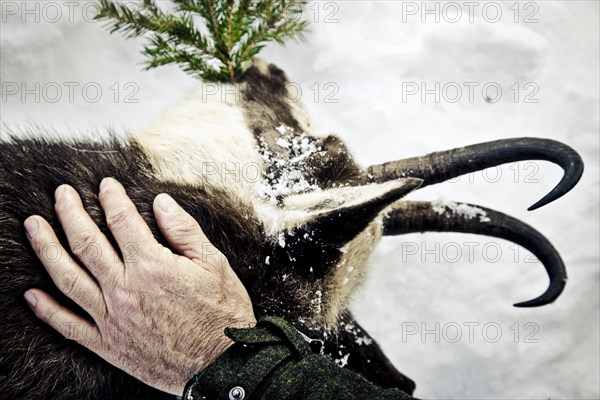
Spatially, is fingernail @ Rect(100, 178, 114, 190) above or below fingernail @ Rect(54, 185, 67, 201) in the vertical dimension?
above

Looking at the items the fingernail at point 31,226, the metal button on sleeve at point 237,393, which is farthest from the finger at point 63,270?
the metal button on sleeve at point 237,393

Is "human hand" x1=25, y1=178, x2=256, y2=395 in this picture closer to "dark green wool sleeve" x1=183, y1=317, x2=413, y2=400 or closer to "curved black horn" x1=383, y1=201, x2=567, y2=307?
"dark green wool sleeve" x1=183, y1=317, x2=413, y2=400

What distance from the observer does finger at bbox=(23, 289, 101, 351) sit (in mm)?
1882

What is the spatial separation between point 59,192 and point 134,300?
0.45m

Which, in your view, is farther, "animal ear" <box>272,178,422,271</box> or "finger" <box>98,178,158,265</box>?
"finger" <box>98,178,158,265</box>

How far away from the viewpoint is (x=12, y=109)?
3.35m

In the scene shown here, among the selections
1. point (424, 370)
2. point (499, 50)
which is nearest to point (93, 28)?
point (499, 50)

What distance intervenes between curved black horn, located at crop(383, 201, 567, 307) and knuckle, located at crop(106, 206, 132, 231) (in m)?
1.10

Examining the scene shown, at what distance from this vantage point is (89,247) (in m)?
1.91

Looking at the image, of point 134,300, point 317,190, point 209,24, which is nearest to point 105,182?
point 134,300

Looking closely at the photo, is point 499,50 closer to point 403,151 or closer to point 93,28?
point 403,151

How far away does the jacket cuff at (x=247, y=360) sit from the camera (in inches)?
66.7

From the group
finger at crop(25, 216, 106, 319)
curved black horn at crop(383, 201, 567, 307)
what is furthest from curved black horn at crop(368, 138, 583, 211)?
finger at crop(25, 216, 106, 319)

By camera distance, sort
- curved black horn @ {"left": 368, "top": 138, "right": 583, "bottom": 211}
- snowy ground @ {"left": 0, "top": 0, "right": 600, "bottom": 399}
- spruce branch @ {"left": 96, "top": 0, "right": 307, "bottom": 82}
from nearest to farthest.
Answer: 1. curved black horn @ {"left": 368, "top": 138, "right": 583, "bottom": 211}
2. spruce branch @ {"left": 96, "top": 0, "right": 307, "bottom": 82}
3. snowy ground @ {"left": 0, "top": 0, "right": 600, "bottom": 399}
